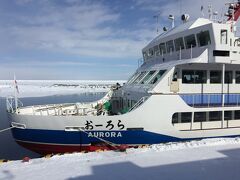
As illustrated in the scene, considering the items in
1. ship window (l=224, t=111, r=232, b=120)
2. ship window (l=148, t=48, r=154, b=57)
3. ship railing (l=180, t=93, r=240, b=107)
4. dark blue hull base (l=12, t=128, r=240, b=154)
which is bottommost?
dark blue hull base (l=12, t=128, r=240, b=154)

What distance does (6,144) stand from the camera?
62.5ft

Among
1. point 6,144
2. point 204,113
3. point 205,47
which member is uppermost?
point 205,47

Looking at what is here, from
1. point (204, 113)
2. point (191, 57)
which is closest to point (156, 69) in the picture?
point (191, 57)

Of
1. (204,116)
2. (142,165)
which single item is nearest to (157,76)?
(204,116)

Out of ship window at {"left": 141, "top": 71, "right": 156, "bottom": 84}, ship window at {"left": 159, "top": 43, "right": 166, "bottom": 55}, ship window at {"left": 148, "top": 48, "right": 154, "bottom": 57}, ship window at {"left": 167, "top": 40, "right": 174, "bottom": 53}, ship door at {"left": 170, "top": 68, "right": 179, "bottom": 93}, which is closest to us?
ship door at {"left": 170, "top": 68, "right": 179, "bottom": 93}

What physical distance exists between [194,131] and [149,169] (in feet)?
25.0

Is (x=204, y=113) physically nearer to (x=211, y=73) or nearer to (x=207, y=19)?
(x=211, y=73)

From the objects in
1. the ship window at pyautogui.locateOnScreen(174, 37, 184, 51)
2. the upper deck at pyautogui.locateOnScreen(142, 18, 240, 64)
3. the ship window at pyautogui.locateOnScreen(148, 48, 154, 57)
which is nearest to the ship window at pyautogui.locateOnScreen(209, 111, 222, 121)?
A: the upper deck at pyautogui.locateOnScreen(142, 18, 240, 64)

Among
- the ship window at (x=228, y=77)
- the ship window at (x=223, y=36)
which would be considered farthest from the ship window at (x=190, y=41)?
the ship window at (x=228, y=77)

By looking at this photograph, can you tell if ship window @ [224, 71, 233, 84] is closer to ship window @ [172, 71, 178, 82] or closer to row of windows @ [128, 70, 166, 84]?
ship window @ [172, 71, 178, 82]

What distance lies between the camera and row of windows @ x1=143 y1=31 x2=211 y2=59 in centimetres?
1505

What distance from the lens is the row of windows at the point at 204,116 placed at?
14789 mm

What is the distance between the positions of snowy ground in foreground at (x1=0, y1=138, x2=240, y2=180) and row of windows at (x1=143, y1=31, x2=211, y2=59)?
7.21 meters

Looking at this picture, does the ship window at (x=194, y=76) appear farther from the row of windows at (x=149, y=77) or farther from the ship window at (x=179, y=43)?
the ship window at (x=179, y=43)
